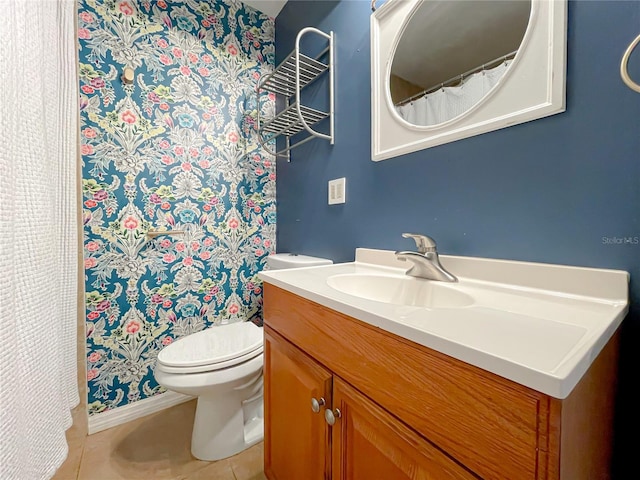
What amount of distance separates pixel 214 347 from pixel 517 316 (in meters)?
1.12

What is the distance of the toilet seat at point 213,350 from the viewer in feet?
3.38

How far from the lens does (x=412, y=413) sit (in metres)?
0.46

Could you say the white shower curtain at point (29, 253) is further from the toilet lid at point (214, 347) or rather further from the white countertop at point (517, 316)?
the white countertop at point (517, 316)

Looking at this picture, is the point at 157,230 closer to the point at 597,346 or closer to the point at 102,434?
the point at 102,434

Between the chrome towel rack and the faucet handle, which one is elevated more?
the chrome towel rack

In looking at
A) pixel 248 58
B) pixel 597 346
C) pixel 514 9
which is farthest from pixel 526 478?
pixel 248 58

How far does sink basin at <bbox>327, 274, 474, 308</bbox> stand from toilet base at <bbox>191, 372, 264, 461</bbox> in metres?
0.66

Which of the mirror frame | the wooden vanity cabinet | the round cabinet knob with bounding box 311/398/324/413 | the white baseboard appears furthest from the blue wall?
the white baseboard

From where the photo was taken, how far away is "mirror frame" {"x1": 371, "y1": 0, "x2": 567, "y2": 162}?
63 cm

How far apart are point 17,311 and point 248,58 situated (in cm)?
170

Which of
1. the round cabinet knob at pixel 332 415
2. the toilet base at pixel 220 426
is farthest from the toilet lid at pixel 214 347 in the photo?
the round cabinet knob at pixel 332 415

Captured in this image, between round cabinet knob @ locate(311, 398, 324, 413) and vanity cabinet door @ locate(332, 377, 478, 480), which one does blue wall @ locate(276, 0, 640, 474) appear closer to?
vanity cabinet door @ locate(332, 377, 478, 480)

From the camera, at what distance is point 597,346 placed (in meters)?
0.38

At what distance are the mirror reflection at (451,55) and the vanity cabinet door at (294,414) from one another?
34.3 inches
